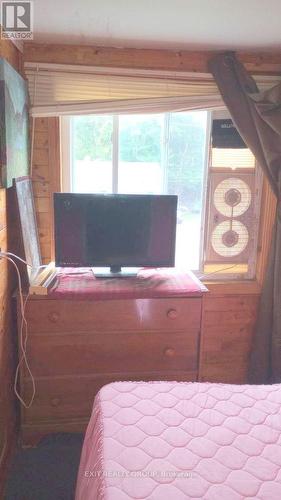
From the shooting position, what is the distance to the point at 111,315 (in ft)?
6.82

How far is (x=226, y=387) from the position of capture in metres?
1.62

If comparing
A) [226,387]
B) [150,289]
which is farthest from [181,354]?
[226,387]

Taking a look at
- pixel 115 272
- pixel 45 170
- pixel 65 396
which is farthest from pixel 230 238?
pixel 65 396

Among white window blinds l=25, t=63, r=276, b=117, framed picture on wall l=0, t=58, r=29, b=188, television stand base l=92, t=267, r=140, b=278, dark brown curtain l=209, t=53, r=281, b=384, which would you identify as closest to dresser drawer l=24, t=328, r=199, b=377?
television stand base l=92, t=267, r=140, b=278

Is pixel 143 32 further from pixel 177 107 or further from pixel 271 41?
pixel 271 41

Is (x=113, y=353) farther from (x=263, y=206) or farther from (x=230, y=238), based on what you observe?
(x=263, y=206)

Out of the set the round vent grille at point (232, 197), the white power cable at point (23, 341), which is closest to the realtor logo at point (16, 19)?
the white power cable at point (23, 341)

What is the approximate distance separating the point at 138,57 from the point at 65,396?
206 centimetres

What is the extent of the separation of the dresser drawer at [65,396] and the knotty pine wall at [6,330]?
10cm

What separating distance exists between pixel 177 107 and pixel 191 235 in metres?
0.85

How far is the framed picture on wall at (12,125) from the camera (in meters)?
1.70

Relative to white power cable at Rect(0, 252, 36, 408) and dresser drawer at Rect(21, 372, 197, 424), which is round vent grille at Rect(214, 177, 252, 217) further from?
white power cable at Rect(0, 252, 36, 408)

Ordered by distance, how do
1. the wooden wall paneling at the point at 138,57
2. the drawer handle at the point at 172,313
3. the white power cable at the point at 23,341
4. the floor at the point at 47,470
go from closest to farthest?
the floor at the point at 47,470, the white power cable at the point at 23,341, the drawer handle at the point at 172,313, the wooden wall paneling at the point at 138,57

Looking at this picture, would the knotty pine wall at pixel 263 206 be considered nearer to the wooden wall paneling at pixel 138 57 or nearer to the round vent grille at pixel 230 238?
the wooden wall paneling at pixel 138 57
